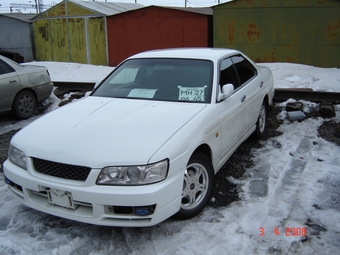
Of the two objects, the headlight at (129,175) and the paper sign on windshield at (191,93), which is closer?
the headlight at (129,175)

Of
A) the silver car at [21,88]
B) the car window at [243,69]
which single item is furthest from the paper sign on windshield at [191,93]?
the silver car at [21,88]

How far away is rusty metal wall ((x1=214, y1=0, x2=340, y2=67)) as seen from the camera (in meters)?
11.3

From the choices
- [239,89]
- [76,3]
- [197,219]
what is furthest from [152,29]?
[197,219]

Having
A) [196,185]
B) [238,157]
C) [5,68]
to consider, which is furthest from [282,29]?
[196,185]

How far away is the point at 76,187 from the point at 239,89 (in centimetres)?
251

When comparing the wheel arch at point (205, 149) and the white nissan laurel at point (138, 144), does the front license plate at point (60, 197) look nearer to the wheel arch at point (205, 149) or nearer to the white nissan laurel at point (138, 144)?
the white nissan laurel at point (138, 144)

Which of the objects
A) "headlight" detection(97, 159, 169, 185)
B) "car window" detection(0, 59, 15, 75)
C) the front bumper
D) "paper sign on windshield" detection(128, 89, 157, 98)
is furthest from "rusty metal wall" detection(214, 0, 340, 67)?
"headlight" detection(97, 159, 169, 185)

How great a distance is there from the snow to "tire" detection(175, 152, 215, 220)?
0.11 m

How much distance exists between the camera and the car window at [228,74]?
4.32m

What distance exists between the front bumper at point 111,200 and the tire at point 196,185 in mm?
251

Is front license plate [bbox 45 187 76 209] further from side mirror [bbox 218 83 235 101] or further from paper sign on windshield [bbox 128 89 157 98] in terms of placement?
side mirror [bbox 218 83 235 101]

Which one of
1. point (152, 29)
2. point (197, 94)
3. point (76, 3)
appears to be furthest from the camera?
point (76, 3)

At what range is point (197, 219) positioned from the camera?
3.46m

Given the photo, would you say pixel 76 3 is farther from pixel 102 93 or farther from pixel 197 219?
pixel 197 219
